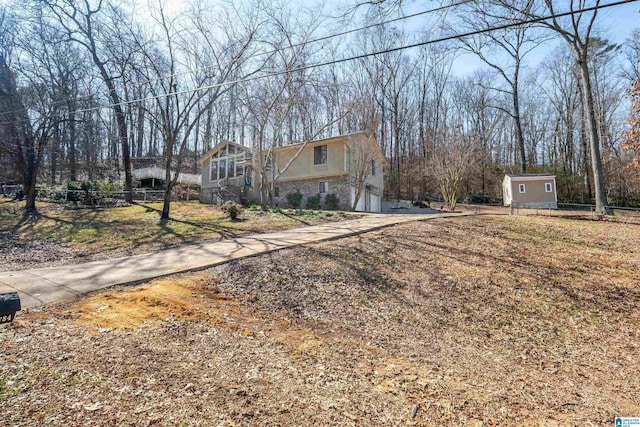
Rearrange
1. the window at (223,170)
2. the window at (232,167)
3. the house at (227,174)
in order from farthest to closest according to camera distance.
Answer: the window at (223,170)
the window at (232,167)
the house at (227,174)

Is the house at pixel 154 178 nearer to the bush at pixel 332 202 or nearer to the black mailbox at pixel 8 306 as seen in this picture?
the bush at pixel 332 202

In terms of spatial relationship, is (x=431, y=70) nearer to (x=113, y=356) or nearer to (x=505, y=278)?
(x=505, y=278)

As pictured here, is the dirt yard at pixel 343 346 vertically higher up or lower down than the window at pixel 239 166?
lower down

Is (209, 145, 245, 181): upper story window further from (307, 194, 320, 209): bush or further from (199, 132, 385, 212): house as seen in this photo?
(307, 194, 320, 209): bush

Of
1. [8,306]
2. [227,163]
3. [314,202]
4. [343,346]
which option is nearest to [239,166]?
[227,163]

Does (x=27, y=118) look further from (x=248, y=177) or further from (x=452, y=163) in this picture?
(x=452, y=163)

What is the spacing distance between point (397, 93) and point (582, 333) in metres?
33.2

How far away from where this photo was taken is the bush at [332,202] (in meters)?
20.2

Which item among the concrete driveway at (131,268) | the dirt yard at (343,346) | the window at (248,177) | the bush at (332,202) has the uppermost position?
the window at (248,177)

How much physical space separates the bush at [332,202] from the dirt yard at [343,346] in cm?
1277

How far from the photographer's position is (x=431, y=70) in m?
36.1

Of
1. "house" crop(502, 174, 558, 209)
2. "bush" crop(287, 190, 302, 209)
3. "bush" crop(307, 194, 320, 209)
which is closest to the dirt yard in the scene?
"bush" crop(307, 194, 320, 209)

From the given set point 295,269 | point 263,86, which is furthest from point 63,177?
point 295,269

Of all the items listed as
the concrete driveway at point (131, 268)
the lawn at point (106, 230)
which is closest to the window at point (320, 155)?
the lawn at point (106, 230)
